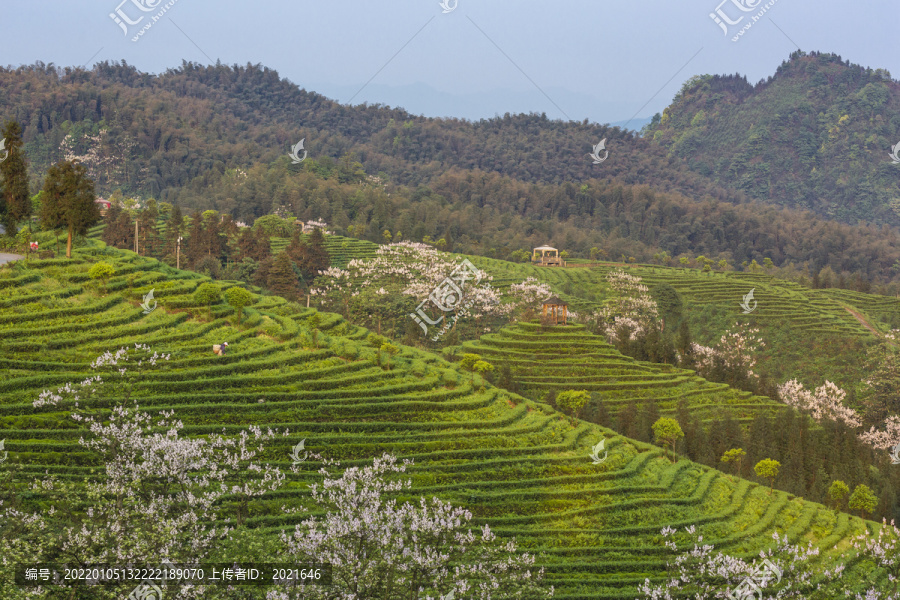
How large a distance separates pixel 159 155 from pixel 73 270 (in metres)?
93.1

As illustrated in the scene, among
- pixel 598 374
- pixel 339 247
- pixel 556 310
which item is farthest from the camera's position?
pixel 339 247

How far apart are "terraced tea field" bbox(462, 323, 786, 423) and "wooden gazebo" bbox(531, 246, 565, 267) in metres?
37.8

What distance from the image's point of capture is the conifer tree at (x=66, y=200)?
35.0m

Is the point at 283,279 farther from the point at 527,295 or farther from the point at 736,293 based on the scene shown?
the point at 736,293

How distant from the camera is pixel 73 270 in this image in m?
34.3

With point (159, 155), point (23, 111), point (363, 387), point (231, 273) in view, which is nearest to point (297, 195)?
point (159, 155)

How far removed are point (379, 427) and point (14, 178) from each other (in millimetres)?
20379

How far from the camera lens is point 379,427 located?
93.7 ft

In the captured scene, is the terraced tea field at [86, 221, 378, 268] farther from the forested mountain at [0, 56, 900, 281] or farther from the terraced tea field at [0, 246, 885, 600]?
the terraced tea field at [0, 246, 885, 600]

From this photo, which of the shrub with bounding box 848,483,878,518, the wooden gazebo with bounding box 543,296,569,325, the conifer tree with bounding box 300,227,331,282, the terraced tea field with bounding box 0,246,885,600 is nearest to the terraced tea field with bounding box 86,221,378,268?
the conifer tree with bounding box 300,227,331,282

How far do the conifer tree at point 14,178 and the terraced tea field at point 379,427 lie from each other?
3040 mm

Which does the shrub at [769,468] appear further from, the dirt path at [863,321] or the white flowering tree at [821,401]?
the dirt path at [863,321]

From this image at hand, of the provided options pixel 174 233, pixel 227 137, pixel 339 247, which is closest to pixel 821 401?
pixel 339 247

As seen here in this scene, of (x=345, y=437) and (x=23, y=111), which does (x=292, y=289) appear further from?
(x=23, y=111)
